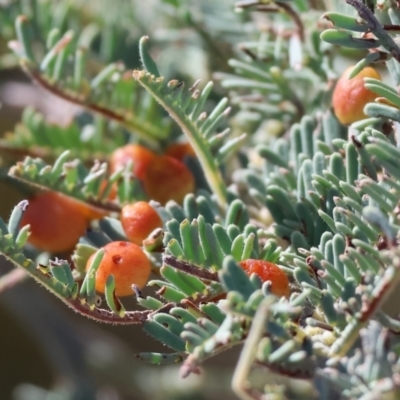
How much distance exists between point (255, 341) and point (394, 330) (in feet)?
0.30

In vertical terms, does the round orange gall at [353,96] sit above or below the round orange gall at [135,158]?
above

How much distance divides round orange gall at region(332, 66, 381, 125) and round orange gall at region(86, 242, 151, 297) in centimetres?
17

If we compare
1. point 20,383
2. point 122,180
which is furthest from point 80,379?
point 20,383

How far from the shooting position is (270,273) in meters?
0.33

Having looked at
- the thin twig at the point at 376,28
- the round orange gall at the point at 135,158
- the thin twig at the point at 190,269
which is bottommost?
the round orange gall at the point at 135,158

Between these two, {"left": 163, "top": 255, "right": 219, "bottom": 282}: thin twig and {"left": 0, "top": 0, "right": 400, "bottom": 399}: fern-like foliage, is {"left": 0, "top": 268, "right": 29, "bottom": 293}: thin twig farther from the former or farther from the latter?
{"left": 163, "top": 255, "right": 219, "bottom": 282}: thin twig

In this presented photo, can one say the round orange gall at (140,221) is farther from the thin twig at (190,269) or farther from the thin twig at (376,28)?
the thin twig at (376,28)

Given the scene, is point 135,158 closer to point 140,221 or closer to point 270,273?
point 140,221

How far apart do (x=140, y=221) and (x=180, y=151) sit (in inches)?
6.0

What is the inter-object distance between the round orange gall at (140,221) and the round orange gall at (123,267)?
3 cm

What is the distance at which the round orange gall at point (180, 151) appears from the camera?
1.82 ft

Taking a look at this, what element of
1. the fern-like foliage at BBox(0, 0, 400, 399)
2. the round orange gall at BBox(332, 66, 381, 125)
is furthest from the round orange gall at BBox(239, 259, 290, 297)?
the round orange gall at BBox(332, 66, 381, 125)

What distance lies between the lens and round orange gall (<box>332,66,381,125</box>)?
398mm

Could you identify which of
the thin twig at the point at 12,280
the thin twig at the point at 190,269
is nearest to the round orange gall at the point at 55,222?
the thin twig at the point at 12,280
